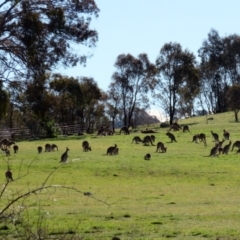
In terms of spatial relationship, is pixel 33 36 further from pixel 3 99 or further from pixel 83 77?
pixel 83 77

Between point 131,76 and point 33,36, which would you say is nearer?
point 33,36

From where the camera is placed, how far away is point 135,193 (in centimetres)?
2309

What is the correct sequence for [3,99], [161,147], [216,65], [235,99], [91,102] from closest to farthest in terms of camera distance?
[3,99]
[161,147]
[235,99]
[91,102]
[216,65]

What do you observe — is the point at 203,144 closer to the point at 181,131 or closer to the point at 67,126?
the point at 181,131

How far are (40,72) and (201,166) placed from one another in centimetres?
934

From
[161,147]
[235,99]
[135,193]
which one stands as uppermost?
[235,99]

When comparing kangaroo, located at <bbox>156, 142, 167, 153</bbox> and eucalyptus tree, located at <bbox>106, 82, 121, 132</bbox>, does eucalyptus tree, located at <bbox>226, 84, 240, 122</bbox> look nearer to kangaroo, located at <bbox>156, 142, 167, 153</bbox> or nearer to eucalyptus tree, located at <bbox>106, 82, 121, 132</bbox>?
eucalyptus tree, located at <bbox>106, 82, 121, 132</bbox>

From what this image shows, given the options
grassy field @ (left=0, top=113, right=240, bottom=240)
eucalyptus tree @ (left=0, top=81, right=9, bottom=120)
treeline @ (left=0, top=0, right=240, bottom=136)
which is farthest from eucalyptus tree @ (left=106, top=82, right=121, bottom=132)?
eucalyptus tree @ (left=0, top=81, right=9, bottom=120)

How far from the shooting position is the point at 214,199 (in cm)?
2033

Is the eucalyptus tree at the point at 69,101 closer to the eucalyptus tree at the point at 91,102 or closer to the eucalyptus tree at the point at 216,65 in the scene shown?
the eucalyptus tree at the point at 91,102

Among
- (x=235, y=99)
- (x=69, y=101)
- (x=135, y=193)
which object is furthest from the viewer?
(x=235, y=99)

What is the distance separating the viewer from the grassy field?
12469 mm

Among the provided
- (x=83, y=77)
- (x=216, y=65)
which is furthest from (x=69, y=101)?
(x=216, y=65)

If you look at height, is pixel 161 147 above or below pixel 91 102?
below
